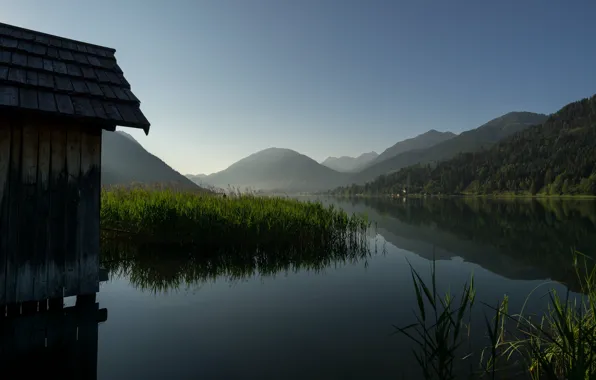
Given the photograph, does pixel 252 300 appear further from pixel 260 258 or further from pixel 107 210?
pixel 107 210

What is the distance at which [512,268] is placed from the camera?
43.6ft

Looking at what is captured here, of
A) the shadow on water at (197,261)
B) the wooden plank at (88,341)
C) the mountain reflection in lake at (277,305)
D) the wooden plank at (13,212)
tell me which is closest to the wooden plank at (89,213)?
the wooden plank at (88,341)

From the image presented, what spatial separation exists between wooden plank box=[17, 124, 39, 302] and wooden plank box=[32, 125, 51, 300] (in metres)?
0.05

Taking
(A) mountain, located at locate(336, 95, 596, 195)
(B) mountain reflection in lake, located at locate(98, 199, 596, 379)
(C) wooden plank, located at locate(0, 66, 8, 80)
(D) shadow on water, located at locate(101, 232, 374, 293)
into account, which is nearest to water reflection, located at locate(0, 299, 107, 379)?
(B) mountain reflection in lake, located at locate(98, 199, 596, 379)

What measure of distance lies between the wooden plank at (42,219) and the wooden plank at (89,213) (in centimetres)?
49

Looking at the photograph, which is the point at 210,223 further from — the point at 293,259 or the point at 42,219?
the point at 42,219

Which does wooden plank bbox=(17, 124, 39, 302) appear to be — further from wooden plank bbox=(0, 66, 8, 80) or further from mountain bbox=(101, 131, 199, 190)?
mountain bbox=(101, 131, 199, 190)

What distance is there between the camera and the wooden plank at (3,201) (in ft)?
17.2

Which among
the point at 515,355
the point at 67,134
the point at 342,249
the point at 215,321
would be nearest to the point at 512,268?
the point at 342,249

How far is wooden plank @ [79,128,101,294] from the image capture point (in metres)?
5.95

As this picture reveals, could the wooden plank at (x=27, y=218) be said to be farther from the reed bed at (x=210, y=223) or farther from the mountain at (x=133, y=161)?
the mountain at (x=133, y=161)

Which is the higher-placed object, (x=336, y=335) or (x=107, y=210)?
(x=107, y=210)

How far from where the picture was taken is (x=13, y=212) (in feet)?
17.6

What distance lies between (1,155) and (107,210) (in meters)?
9.45
